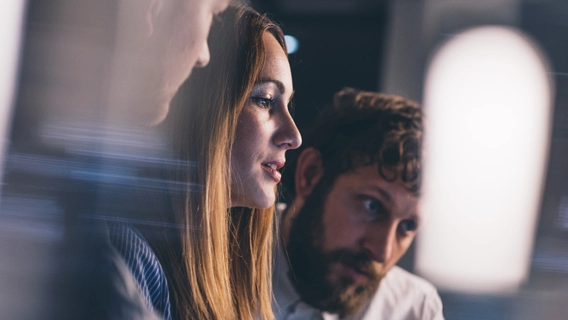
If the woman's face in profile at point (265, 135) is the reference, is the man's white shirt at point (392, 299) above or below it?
below

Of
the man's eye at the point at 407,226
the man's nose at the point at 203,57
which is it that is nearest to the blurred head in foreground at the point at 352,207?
the man's eye at the point at 407,226

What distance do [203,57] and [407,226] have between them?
492 millimetres

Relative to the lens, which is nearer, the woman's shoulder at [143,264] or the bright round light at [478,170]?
the woman's shoulder at [143,264]

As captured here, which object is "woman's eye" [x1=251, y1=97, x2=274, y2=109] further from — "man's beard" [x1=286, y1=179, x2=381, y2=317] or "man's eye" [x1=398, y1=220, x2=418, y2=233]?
"man's eye" [x1=398, y1=220, x2=418, y2=233]

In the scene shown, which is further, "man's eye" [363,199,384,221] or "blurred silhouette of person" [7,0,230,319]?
"man's eye" [363,199,384,221]

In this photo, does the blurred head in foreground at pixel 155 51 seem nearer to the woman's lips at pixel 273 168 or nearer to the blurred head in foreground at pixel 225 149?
the blurred head in foreground at pixel 225 149

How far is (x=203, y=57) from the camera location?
90 cm

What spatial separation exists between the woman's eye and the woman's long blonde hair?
2 centimetres

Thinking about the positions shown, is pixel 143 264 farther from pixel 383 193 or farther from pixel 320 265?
pixel 383 193

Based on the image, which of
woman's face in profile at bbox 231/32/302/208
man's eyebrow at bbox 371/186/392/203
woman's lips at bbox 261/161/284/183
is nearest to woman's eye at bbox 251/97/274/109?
woman's face in profile at bbox 231/32/302/208

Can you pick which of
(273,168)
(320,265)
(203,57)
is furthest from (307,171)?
(203,57)

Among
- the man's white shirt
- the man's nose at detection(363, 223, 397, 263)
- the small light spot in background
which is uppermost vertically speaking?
the small light spot in background

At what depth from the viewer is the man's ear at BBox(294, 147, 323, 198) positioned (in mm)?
976

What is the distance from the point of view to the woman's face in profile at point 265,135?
907 millimetres
